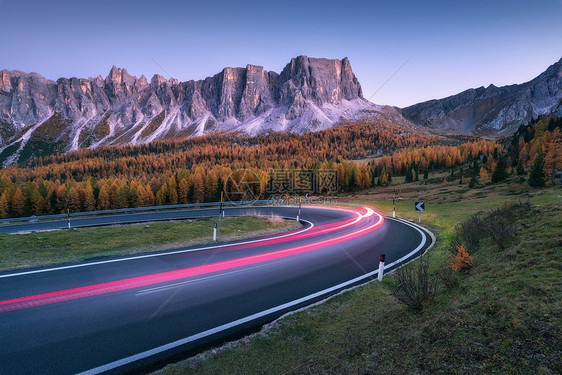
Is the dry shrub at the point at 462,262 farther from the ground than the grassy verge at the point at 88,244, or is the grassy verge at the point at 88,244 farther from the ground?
the dry shrub at the point at 462,262

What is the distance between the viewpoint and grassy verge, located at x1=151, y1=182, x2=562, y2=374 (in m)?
3.25

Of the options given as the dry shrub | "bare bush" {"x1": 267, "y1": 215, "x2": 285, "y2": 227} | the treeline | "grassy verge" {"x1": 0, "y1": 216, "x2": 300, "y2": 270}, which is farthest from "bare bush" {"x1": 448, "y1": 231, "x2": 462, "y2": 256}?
the treeline

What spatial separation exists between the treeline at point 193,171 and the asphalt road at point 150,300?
99.1 ft

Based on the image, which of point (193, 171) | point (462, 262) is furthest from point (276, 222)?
point (193, 171)

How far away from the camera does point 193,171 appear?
93.8 meters

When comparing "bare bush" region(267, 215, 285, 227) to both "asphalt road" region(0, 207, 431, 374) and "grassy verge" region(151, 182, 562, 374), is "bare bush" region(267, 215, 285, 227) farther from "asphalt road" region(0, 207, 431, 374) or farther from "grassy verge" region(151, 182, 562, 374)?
"grassy verge" region(151, 182, 562, 374)

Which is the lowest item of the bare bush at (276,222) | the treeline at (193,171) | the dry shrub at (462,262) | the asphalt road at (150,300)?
the bare bush at (276,222)

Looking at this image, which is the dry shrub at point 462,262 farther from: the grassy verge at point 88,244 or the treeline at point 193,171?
the treeline at point 193,171

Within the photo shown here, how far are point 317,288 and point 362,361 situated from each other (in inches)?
156

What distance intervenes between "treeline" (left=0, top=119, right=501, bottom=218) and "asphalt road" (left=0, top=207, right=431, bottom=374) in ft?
99.1

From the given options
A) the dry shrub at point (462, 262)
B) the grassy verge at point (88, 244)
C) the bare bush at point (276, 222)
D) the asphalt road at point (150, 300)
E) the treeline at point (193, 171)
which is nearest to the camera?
the asphalt road at point (150, 300)

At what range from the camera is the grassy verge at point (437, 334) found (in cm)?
325

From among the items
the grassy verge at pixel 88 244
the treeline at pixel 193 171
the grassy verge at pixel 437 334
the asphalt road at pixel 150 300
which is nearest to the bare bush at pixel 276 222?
the grassy verge at pixel 88 244

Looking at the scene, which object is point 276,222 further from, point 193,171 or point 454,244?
point 193,171
